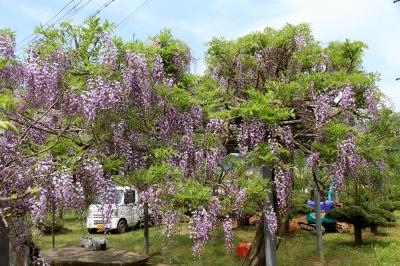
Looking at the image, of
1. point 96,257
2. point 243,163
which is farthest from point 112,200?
point 96,257

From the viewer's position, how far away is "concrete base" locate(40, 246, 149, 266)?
42.0ft

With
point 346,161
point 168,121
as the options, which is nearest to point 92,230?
point 168,121

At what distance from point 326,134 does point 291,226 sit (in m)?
11.1

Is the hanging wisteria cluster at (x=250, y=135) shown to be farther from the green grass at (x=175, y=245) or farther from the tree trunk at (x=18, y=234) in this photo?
the tree trunk at (x=18, y=234)

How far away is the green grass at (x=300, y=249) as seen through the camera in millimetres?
13289

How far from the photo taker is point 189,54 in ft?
30.5

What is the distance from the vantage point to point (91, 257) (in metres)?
13.5

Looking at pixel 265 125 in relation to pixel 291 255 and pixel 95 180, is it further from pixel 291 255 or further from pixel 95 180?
pixel 291 255

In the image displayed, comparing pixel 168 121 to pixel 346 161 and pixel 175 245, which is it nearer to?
pixel 346 161

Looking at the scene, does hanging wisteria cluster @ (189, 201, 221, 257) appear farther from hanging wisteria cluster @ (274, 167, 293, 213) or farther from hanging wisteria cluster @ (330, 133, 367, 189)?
hanging wisteria cluster @ (330, 133, 367, 189)

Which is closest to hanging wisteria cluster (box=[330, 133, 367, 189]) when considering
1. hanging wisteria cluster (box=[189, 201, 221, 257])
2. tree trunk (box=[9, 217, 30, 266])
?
hanging wisteria cluster (box=[189, 201, 221, 257])

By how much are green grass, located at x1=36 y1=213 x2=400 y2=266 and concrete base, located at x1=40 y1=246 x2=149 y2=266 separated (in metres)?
0.95

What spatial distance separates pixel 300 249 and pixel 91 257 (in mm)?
6640

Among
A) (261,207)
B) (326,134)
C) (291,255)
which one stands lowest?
(291,255)
